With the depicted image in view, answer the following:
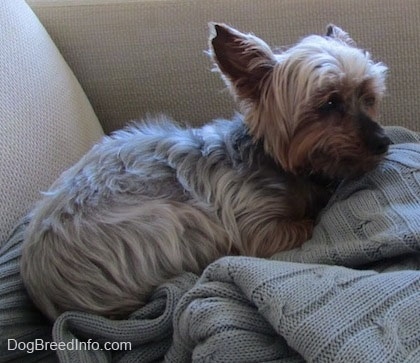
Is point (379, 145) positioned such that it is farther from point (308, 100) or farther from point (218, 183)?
point (218, 183)

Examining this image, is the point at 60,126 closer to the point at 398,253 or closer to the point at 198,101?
the point at 198,101

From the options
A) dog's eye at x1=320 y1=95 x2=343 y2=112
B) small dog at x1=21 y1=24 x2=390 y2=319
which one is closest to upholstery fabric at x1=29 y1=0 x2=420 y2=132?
small dog at x1=21 y1=24 x2=390 y2=319

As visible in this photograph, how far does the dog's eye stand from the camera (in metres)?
1.29

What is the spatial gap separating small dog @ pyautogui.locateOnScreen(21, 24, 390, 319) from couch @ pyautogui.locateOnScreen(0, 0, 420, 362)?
0.22 feet

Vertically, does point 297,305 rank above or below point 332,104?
below

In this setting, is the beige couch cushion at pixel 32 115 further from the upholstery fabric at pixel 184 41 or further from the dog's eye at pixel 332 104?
the dog's eye at pixel 332 104

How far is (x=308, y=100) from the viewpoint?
1.28m

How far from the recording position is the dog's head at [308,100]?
1271 millimetres

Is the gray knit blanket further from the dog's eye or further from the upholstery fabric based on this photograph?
the upholstery fabric

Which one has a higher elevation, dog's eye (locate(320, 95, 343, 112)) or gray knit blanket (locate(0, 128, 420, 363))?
dog's eye (locate(320, 95, 343, 112))

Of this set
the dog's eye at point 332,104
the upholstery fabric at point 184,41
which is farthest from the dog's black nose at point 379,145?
the upholstery fabric at point 184,41

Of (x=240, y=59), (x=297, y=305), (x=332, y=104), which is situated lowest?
(x=297, y=305)

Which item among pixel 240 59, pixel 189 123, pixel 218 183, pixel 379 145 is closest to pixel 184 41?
pixel 189 123

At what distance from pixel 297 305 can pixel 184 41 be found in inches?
38.9
